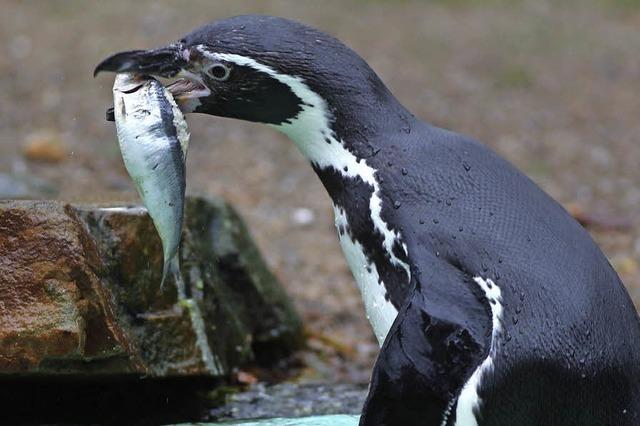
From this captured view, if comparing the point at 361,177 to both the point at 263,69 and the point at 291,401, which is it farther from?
the point at 291,401

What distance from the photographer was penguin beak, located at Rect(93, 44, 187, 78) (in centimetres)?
268

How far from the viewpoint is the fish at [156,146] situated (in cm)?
264

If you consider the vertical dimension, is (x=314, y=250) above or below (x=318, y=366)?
below

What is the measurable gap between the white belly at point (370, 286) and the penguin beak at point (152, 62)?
507mm

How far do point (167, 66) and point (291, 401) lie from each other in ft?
4.39

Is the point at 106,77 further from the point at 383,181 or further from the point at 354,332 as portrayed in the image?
the point at 383,181

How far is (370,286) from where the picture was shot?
2594 mm

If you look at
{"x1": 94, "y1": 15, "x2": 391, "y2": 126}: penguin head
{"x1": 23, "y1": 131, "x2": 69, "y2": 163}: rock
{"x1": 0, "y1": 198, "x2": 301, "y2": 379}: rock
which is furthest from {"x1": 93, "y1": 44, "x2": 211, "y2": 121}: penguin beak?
{"x1": 23, "y1": 131, "x2": 69, "y2": 163}: rock

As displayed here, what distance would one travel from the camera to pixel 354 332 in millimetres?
4773

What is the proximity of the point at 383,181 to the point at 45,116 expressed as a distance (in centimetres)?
531

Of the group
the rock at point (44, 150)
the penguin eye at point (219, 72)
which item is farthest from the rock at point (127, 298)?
the rock at point (44, 150)

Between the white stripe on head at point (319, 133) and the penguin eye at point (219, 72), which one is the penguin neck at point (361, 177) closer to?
the white stripe on head at point (319, 133)

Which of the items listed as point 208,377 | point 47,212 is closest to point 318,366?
point 208,377

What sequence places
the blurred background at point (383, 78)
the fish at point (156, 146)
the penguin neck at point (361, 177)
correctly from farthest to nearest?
the blurred background at point (383, 78) → the fish at point (156, 146) → the penguin neck at point (361, 177)
